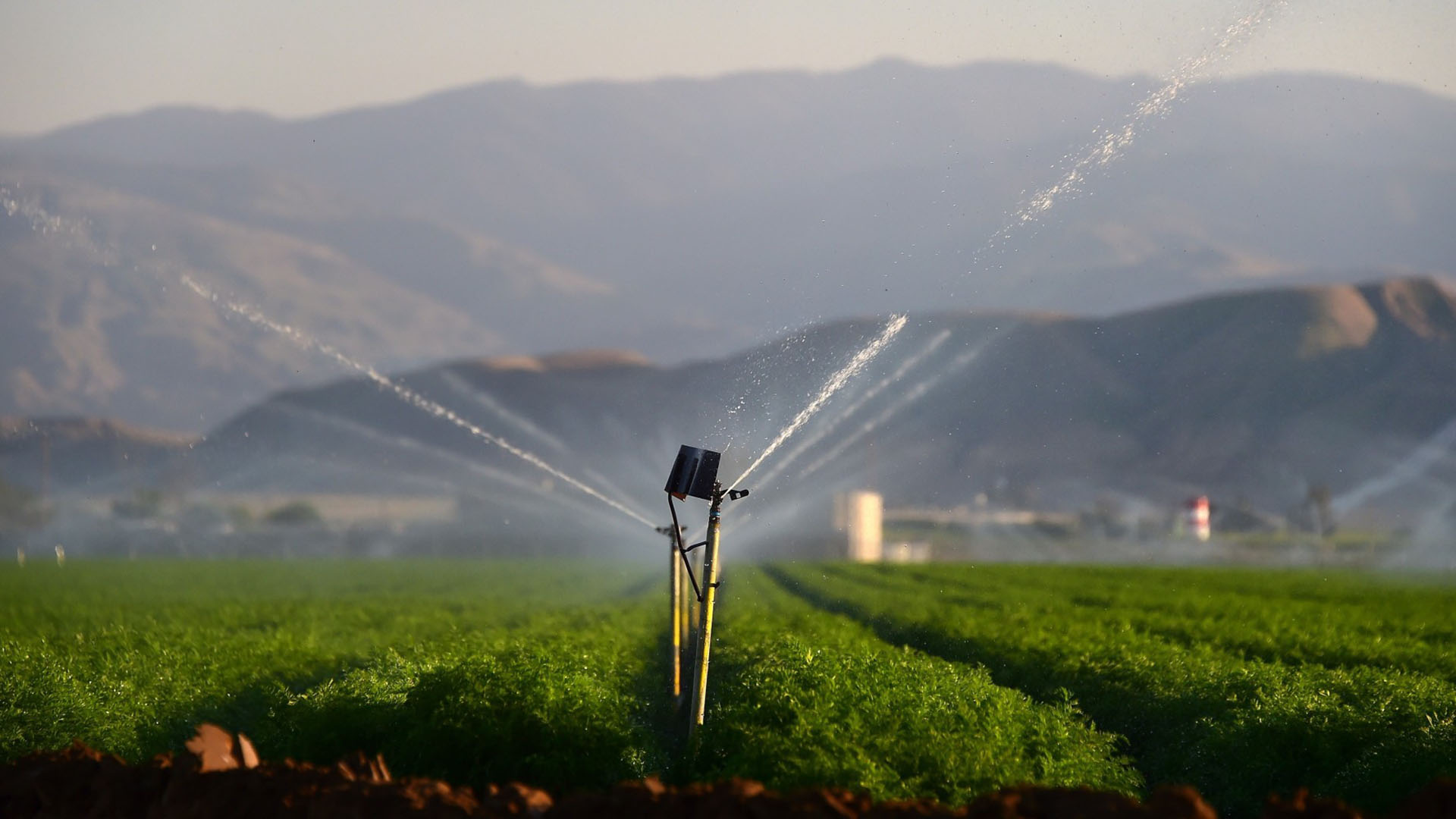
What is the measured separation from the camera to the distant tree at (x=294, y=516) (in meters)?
141

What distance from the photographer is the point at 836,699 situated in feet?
38.9

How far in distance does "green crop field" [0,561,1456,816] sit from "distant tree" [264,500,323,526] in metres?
114

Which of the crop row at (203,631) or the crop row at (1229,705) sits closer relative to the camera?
the crop row at (1229,705)

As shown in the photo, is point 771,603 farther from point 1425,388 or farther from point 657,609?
point 1425,388

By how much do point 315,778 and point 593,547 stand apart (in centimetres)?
11636

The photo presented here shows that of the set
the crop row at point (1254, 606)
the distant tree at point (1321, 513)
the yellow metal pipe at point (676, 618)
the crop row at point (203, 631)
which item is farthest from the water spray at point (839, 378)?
the distant tree at point (1321, 513)

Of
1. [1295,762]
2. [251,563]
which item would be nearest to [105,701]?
[1295,762]

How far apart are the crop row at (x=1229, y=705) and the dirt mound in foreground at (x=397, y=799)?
11.2 feet

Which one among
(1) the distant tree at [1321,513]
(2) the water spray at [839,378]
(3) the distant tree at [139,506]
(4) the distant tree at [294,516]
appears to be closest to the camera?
(2) the water spray at [839,378]

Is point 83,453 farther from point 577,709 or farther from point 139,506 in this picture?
point 577,709

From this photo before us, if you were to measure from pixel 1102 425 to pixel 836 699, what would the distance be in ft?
532

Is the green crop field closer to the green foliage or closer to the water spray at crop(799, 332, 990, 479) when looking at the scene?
the green foliage

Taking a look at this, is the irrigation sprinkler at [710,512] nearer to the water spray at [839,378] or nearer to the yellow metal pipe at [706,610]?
the yellow metal pipe at [706,610]

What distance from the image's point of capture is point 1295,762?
12.1 m
